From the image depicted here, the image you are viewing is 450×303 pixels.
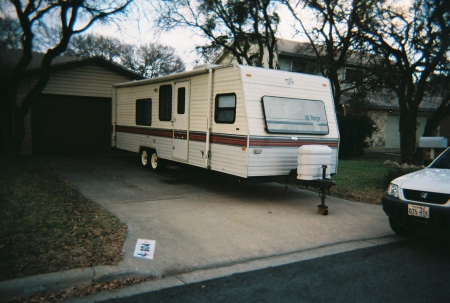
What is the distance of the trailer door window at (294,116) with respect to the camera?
7.93 m

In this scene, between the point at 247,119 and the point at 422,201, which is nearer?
the point at 422,201

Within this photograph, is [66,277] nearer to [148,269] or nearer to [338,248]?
[148,269]

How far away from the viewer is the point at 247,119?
25.0 feet

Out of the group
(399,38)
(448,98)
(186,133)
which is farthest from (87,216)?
(448,98)

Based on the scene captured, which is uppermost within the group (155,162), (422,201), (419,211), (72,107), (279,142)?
(72,107)

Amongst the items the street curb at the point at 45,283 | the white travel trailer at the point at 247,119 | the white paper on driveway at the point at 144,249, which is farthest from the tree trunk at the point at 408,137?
the street curb at the point at 45,283

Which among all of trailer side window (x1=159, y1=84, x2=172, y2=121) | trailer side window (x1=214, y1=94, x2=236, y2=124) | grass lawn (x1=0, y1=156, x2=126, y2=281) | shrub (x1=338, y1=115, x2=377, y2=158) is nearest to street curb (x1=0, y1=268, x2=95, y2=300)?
grass lawn (x1=0, y1=156, x2=126, y2=281)

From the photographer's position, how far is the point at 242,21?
19812 mm

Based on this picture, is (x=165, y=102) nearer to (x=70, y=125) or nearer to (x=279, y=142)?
(x=279, y=142)

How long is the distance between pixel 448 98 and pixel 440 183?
1210 cm

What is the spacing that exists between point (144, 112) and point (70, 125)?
16.5 ft

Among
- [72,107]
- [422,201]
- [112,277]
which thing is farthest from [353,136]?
[112,277]

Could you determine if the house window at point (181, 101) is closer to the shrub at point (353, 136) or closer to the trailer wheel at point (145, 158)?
the trailer wheel at point (145, 158)

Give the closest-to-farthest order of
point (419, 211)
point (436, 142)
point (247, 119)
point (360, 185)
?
point (419, 211) → point (247, 119) → point (436, 142) → point (360, 185)
